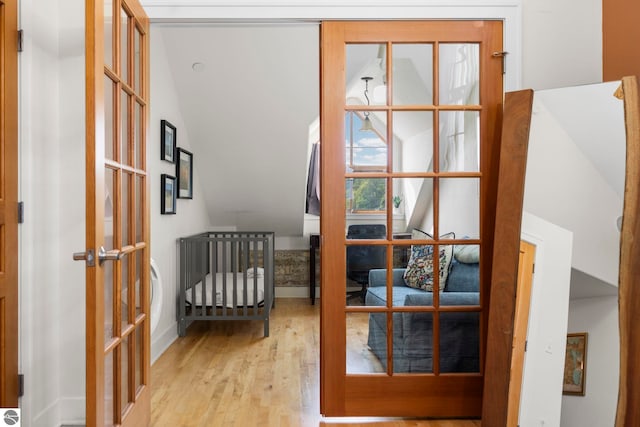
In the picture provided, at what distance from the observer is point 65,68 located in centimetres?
212

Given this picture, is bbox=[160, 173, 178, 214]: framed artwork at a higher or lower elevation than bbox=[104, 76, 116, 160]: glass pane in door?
lower

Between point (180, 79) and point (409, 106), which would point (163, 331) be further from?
point (409, 106)

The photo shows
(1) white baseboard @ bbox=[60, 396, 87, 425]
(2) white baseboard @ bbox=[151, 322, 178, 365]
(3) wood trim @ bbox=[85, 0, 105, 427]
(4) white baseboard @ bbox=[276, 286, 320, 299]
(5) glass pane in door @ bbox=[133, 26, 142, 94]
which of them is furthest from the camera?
(4) white baseboard @ bbox=[276, 286, 320, 299]

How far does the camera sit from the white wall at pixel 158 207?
320cm

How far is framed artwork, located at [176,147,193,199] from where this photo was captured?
3780mm

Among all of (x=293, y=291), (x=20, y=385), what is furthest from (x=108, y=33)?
(x=293, y=291)

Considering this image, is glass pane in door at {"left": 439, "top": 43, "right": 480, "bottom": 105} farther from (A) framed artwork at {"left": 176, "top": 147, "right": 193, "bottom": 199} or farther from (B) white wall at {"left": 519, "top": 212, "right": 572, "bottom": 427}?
(A) framed artwork at {"left": 176, "top": 147, "right": 193, "bottom": 199}

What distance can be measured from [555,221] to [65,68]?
2.39m

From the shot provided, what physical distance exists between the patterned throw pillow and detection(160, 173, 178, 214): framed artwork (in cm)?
199

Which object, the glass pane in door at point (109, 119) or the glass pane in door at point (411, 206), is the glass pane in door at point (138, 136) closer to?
the glass pane in door at point (109, 119)

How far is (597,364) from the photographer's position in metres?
1.72

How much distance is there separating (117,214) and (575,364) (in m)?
1.93

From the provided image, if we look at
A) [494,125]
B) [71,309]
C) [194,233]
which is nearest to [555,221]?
[494,125]

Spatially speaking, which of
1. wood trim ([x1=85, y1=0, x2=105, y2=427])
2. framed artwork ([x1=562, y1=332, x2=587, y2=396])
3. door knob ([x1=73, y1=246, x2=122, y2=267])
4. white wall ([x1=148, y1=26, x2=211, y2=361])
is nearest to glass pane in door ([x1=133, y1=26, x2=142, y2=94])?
wood trim ([x1=85, y1=0, x2=105, y2=427])
